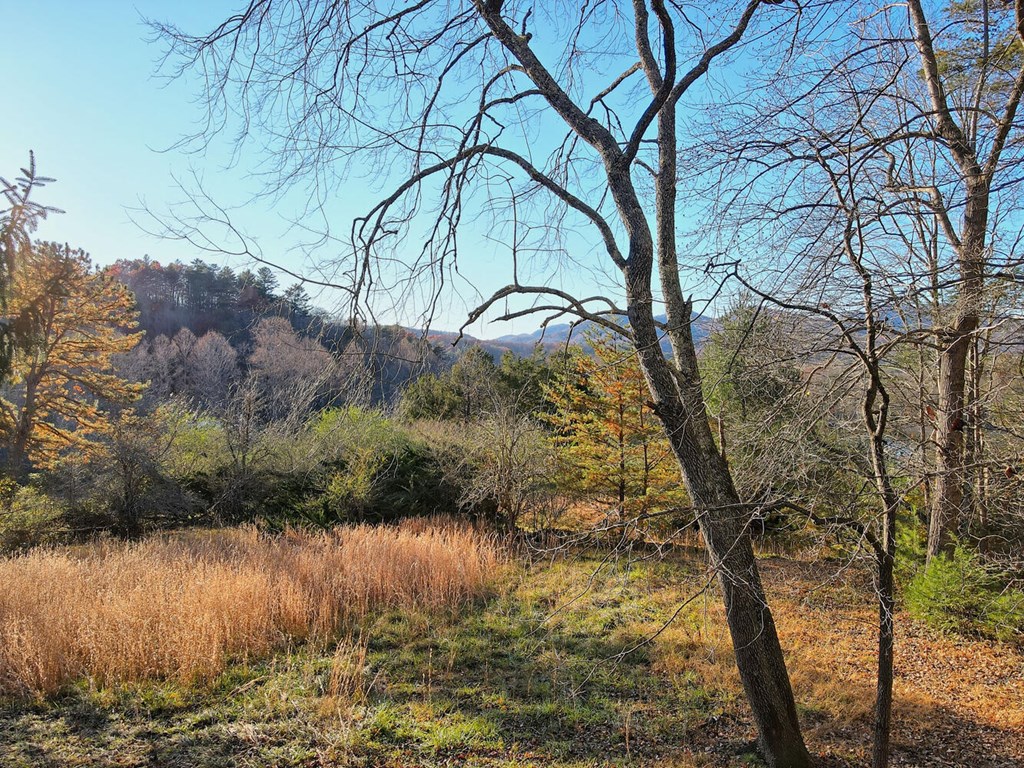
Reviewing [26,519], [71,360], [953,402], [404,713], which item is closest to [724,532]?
[404,713]

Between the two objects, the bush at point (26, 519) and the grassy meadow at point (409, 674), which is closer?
the grassy meadow at point (409, 674)

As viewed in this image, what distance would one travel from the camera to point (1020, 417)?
5.55 metres

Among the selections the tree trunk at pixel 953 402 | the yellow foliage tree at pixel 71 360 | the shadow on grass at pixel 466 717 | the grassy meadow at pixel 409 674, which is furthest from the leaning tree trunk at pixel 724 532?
the yellow foliage tree at pixel 71 360

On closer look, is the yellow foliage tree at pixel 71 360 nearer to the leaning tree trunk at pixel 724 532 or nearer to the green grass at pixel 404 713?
the green grass at pixel 404 713

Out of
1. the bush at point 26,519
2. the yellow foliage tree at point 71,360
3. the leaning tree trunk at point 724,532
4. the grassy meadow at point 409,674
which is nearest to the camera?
the leaning tree trunk at point 724,532

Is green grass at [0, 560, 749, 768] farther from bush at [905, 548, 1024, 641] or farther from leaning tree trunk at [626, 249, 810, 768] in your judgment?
bush at [905, 548, 1024, 641]

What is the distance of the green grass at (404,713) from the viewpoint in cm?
380

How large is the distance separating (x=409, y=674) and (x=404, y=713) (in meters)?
0.82

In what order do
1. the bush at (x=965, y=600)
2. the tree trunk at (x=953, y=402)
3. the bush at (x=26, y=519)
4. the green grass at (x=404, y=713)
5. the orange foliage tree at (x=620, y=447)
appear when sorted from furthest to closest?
1. the orange foliage tree at (x=620, y=447)
2. the bush at (x=26, y=519)
3. the bush at (x=965, y=600)
4. the tree trunk at (x=953, y=402)
5. the green grass at (x=404, y=713)

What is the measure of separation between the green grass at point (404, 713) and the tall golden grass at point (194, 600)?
257mm

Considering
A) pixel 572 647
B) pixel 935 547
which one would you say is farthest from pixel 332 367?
pixel 935 547

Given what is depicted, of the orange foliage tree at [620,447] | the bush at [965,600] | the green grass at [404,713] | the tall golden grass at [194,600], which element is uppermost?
the orange foliage tree at [620,447]

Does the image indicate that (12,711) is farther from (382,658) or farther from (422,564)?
(422,564)

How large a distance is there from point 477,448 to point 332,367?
348 inches
